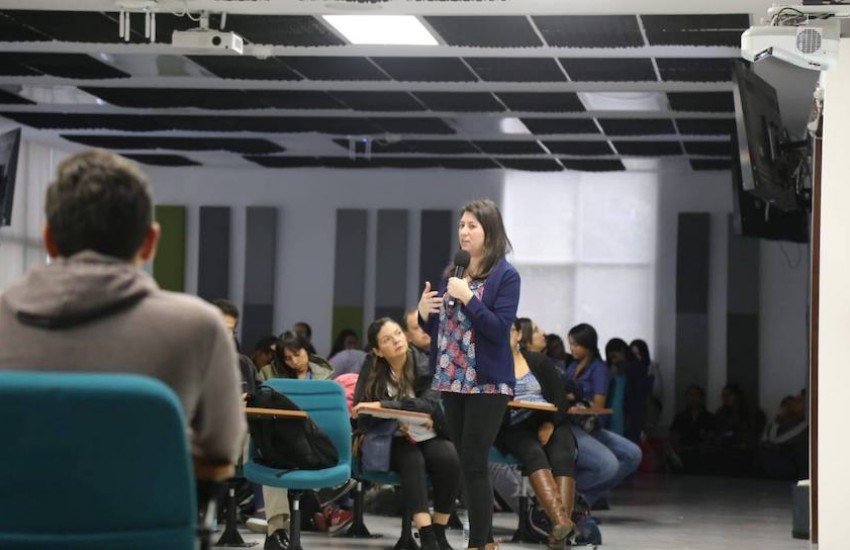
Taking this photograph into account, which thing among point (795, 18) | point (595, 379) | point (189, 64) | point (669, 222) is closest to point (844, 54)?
point (795, 18)

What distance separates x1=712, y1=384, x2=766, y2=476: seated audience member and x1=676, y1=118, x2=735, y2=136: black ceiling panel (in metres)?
3.55

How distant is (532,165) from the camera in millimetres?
16141

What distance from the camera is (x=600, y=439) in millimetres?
9289

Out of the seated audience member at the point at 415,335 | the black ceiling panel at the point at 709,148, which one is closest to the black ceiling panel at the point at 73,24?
the seated audience member at the point at 415,335

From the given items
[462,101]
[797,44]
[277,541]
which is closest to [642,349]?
[462,101]

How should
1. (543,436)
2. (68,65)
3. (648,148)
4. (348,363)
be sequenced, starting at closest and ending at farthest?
1. (543,436)
2. (348,363)
3. (68,65)
4. (648,148)

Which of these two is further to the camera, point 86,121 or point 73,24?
point 86,121

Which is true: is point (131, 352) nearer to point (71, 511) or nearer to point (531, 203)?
point (71, 511)

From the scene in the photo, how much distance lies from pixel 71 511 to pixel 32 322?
0.33 metres

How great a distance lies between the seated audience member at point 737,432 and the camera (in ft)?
49.4

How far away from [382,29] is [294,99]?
2853 millimetres

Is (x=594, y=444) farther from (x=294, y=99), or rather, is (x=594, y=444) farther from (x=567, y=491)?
(x=294, y=99)

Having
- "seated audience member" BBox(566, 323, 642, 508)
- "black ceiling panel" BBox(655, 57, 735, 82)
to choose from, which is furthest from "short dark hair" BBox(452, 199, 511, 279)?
"black ceiling panel" BBox(655, 57, 735, 82)

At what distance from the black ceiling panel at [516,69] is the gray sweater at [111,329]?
25.4ft
